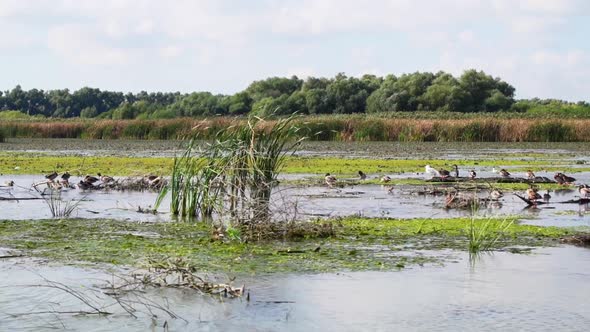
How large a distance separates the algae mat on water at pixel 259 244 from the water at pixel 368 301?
581 mm

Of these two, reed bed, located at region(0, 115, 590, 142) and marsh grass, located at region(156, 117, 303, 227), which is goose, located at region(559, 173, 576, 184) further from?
reed bed, located at region(0, 115, 590, 142)

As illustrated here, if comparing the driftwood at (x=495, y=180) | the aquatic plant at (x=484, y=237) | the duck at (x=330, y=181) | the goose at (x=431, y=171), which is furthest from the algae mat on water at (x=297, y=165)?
the aquatic plant at (x=484, y=237)

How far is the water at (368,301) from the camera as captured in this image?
8.93 metres

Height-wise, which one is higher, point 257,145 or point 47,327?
point 257,145

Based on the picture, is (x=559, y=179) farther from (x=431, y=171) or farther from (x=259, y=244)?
(x=259, y=244)

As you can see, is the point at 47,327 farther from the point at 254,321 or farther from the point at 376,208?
the point at 376,208

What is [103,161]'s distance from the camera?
100ft

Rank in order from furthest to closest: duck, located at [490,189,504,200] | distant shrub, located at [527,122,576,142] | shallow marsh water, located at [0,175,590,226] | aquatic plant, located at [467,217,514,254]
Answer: distant shrub, located at [527,122,576,142], duck, located at [490,189,504,200], shallow marsh water, located at [0,175,590,226], aquatic plant, located at [467,217,514,254]

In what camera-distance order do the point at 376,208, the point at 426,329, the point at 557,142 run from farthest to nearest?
the point at 557,142 → the point at 376,208 → the point at 426,329

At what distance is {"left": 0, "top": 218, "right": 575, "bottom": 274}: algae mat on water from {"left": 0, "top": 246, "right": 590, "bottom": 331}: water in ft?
1.91

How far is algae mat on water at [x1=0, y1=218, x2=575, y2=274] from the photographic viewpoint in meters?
11.6

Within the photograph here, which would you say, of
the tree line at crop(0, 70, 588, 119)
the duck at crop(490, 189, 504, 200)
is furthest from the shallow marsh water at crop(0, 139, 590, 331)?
the tree line at crop(0, 70, 588, 119)

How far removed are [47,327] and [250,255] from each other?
3.59 metres

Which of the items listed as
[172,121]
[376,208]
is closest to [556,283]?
[376,208]
